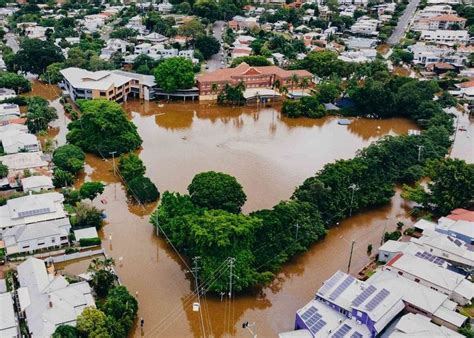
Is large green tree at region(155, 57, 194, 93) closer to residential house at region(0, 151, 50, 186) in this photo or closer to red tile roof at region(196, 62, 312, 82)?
red tile roof at region(196, 62, 312, 82)

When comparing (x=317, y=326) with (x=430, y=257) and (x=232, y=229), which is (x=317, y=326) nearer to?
(x=232, y=229)

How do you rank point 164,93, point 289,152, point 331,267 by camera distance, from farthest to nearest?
1. point 164,93
2. point 289,152
3. point 331,267

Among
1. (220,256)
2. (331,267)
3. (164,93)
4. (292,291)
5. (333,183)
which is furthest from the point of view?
(164,93)

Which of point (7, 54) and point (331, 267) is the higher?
point (7, 54)

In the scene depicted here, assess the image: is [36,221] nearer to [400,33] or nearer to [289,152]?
[289,152]

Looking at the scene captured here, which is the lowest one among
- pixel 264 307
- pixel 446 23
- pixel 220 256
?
pixel 264 307


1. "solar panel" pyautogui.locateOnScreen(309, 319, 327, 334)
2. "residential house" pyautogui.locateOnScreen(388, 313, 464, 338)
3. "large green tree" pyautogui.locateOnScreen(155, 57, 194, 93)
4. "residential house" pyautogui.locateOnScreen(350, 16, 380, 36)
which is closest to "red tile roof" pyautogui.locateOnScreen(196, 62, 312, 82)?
"large green tree" pyautogui.locateOnScreen(155, 57, 194, 93)

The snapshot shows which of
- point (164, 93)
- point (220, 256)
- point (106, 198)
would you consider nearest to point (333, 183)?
point (220, 256)
